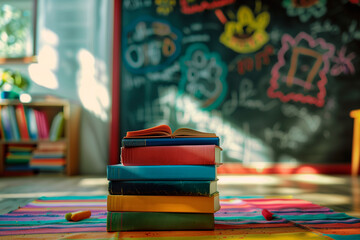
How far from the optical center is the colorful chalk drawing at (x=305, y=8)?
11.0ft

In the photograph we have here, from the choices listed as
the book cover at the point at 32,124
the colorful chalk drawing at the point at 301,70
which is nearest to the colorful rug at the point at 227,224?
the book cover at the point at 32,124

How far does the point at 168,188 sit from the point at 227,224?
271 mm

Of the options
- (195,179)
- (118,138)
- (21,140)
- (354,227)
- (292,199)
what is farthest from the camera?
(118,138)

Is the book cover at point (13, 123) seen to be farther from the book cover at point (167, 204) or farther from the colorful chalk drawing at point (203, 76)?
the book cover at point (167, 204)

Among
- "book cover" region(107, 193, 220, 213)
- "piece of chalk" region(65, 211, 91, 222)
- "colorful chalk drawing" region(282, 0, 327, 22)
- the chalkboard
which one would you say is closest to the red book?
"book cover" region(107, 193, 220, 213)

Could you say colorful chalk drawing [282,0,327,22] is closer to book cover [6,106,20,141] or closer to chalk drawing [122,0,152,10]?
chalk drawing [122,0,152,10]

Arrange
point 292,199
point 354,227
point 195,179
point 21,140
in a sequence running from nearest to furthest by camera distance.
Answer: point 195,179 → point 354,227 → point 292,199 → point 21,140

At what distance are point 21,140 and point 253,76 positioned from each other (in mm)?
2344

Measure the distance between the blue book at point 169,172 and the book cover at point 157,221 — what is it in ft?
0.37

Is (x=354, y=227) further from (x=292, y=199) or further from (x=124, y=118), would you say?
(x=124, y=118)

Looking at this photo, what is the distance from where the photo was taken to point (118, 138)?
327cm

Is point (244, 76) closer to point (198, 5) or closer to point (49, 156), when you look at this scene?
point (198, 5)

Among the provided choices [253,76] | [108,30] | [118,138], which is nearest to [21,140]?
[118,138]

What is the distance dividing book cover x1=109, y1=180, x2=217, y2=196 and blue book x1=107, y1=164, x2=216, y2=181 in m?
0.02
